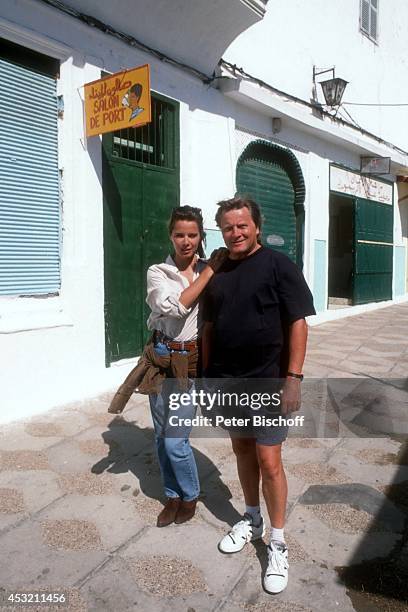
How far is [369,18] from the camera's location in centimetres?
1220

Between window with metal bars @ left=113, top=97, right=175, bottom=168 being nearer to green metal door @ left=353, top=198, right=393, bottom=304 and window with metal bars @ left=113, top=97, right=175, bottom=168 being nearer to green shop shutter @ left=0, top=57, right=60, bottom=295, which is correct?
green shop shutter @ left=0, top=57, right=60, bottom=295

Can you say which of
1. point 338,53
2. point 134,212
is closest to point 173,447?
point 134,212

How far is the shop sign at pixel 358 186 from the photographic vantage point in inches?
432

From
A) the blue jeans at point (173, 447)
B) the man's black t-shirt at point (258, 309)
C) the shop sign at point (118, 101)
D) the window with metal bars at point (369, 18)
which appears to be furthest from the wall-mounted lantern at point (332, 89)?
the blue jeans at point (173, 447)

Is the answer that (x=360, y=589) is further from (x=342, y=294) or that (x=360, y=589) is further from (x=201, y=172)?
(x=342, y=294)

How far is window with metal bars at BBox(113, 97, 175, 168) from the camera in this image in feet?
19.3

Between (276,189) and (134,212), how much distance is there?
4.13 meters

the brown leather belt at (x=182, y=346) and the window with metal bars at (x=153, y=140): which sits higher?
the window with metal bars at (x=153, y=140)

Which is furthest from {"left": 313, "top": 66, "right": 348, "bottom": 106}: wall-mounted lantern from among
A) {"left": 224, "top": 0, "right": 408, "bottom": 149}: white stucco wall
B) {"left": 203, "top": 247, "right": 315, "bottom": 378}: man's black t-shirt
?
{"left": 203, "top": 247, "right": 315, "bottom": 378}: man's black t-shirt

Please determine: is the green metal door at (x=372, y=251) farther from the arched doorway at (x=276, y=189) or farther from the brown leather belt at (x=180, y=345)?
the brown leather belt at (x=180, y=345)

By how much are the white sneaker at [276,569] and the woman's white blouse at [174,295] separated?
1.15 metres

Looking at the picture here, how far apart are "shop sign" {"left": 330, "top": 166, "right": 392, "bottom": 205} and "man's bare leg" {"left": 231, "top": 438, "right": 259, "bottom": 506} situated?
9.32m

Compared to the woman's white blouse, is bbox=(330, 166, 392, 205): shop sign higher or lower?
higher

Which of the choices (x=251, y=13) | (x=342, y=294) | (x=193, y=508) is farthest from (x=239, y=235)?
(x=342, y=294)
